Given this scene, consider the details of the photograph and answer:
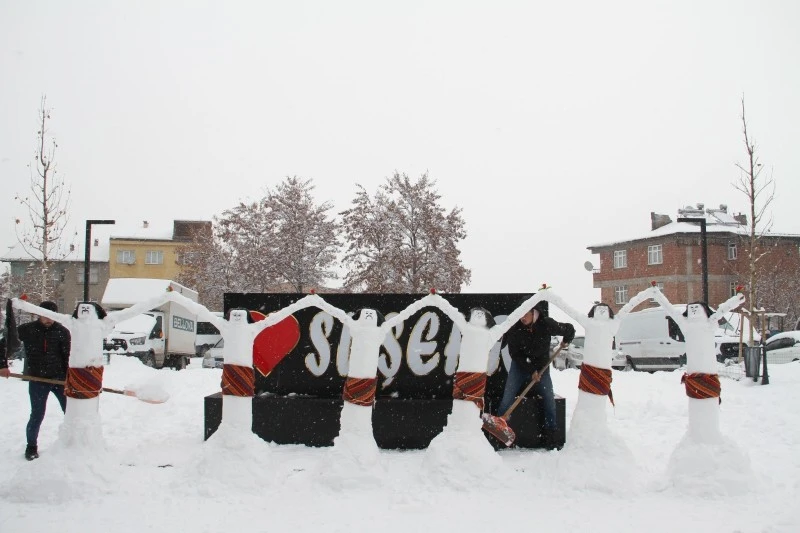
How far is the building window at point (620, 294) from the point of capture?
4912 cm

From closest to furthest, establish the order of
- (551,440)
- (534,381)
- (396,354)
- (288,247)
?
(534,381)
(551,440)
(396,354)
(288,247)

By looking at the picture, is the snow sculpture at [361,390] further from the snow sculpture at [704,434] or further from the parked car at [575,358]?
the parked car at [575,358]

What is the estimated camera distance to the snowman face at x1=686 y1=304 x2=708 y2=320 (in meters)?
6.06

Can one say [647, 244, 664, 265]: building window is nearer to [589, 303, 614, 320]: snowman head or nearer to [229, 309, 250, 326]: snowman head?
[589, 303, 614, 320]: snowman head

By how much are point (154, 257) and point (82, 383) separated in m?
60.0

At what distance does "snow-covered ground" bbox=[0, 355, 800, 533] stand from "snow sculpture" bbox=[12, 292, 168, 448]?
182 millimetres

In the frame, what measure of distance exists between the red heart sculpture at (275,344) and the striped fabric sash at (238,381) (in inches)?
74.3

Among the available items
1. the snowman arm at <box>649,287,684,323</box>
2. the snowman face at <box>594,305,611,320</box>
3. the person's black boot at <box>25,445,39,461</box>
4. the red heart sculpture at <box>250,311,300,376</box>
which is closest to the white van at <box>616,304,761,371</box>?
the snowman arm at <box>649,287,684,323</box>

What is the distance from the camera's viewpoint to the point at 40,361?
6.83 metres

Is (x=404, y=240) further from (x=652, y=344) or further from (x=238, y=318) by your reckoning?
(x=238, y=318)

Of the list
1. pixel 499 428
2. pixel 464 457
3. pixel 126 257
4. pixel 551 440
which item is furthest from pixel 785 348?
pixel 126 257

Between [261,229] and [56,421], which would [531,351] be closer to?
[56,421]

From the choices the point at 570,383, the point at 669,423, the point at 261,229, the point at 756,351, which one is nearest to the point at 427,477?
the point at 669,423

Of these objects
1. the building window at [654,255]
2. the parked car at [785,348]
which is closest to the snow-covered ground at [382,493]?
the parked car at [785,348]
